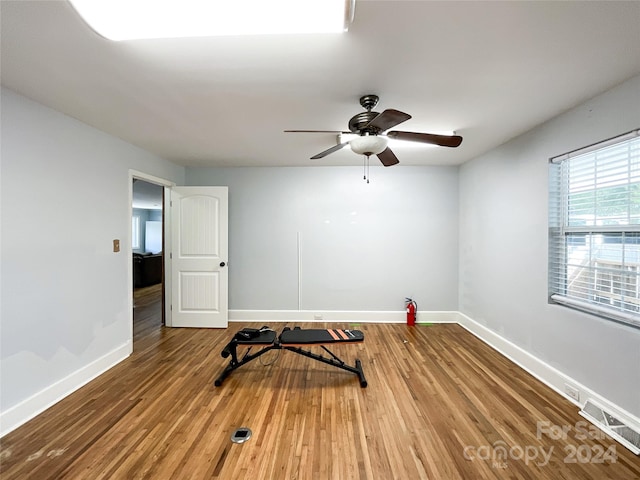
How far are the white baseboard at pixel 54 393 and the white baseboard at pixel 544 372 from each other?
428 centimetres

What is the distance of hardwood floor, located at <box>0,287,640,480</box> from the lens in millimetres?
1580

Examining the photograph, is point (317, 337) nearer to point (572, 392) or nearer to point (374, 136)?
point (374, 136)

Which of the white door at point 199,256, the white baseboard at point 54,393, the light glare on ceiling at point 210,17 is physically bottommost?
the white baseboard at point 54,393

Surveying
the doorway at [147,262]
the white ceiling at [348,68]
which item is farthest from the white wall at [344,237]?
the white ceiling at [348,68]

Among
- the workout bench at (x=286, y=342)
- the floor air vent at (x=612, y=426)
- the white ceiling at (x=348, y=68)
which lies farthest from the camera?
the workout bench at (x=286, y=342)

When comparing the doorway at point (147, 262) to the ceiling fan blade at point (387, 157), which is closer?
the ceiling fan blade at point (387, 157)

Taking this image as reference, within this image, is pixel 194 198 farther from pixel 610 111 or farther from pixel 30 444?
pixel 610 111

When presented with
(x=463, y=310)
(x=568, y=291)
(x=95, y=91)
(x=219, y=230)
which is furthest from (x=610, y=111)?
(x=219, y=230)

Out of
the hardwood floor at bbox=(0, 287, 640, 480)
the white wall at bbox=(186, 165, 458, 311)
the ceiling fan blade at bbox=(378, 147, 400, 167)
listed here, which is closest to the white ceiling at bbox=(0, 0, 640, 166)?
the ceiling fan blade at bbox=(378, 147, 400, 167)

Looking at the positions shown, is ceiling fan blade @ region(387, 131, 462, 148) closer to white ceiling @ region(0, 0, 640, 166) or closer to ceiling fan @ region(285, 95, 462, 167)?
ceiling fan @ region(285, 95, 462, 167)

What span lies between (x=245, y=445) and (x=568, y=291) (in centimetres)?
294

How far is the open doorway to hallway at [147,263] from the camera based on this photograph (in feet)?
13.7

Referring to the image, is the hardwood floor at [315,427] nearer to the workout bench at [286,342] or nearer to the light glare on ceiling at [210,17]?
the workout bench at [286,342]

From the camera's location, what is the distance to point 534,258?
8.72ft
